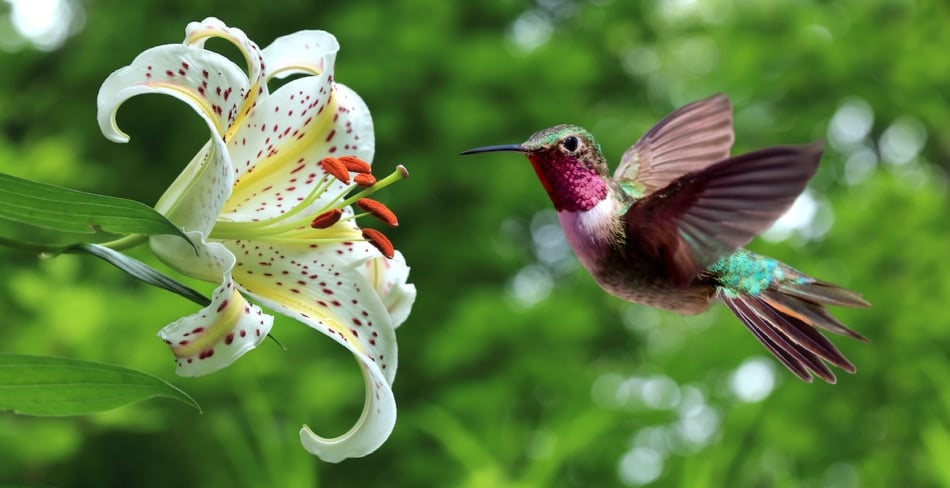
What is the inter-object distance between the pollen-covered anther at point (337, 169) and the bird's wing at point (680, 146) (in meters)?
0.19

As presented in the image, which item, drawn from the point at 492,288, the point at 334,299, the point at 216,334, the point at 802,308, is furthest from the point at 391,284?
the point at 492,288

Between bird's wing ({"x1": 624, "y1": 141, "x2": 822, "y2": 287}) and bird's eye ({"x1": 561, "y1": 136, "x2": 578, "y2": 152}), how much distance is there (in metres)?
0.05

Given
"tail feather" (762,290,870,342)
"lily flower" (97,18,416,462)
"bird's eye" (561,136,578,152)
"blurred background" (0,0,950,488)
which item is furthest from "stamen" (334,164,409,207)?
"blurred background" (0,0,950,488)

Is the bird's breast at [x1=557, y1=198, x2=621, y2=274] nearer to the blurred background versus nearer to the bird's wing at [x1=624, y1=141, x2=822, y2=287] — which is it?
the bird's wing at [x1=624, y1=141, x2=822, y2=287]

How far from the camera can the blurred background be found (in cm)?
289

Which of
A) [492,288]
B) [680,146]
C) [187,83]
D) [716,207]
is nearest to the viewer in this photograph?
[716,207]

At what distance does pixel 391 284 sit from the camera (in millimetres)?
752

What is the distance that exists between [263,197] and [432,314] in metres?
3.20

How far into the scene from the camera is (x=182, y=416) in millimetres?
3322

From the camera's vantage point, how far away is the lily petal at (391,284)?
2.46 ft

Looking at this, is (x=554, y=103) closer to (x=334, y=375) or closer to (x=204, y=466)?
(x=334, y=375)

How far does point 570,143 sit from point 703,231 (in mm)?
86

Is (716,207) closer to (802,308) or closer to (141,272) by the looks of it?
(802,308)

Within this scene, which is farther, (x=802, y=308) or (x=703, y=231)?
(x=802, y=308)
